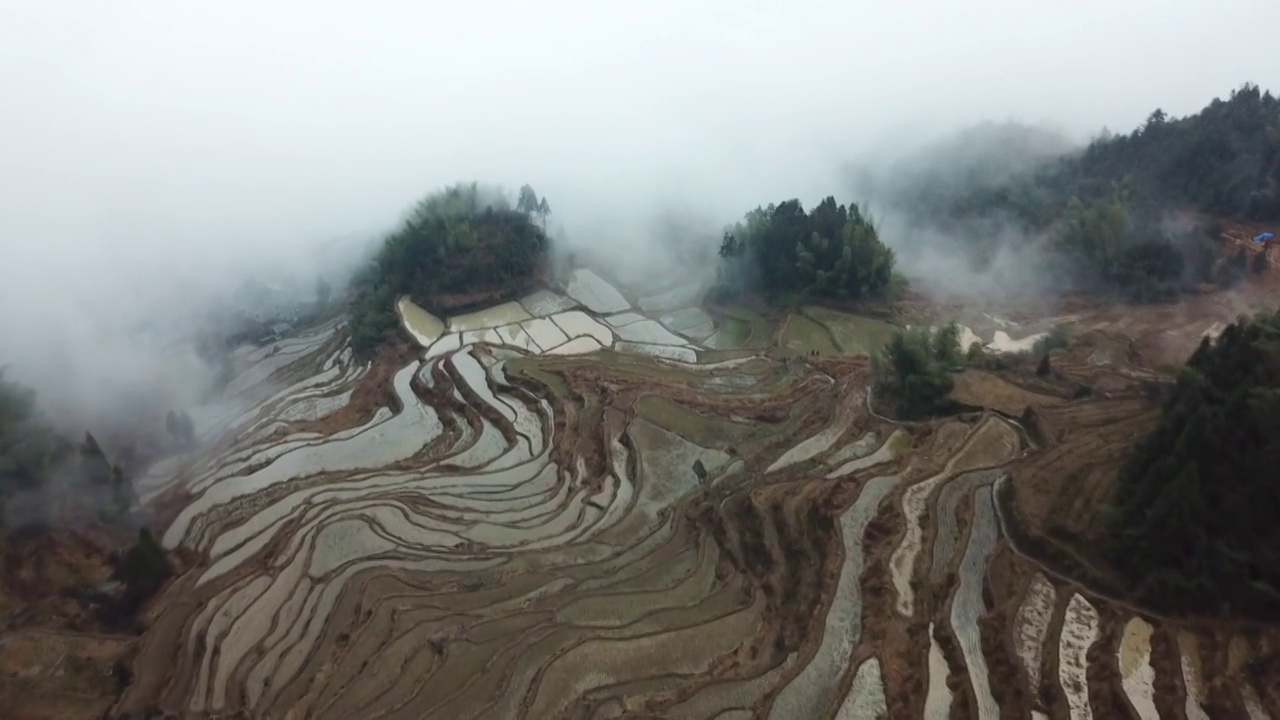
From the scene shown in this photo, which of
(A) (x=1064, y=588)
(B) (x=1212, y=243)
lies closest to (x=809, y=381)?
(A) (x=1064, y=588)

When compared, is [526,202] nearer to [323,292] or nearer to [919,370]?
[323,292]

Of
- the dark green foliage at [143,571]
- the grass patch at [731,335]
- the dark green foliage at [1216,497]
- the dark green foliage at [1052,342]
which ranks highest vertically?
the dark green foliage at [1216,497]

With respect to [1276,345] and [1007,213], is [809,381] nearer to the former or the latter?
[1276,345]

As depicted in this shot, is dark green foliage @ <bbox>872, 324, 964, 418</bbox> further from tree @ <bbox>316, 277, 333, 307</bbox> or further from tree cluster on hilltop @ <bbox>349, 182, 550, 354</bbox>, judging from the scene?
tree @ <bbox>316, 277, 333, 307</bbox>

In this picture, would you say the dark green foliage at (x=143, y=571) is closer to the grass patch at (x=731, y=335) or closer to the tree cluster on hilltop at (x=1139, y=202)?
the grass patch at (x=731, y=335)

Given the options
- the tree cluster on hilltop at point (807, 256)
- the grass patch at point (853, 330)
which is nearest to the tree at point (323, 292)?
the tree cluster on hilltop at point (807, 256)

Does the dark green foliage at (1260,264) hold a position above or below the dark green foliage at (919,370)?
above
